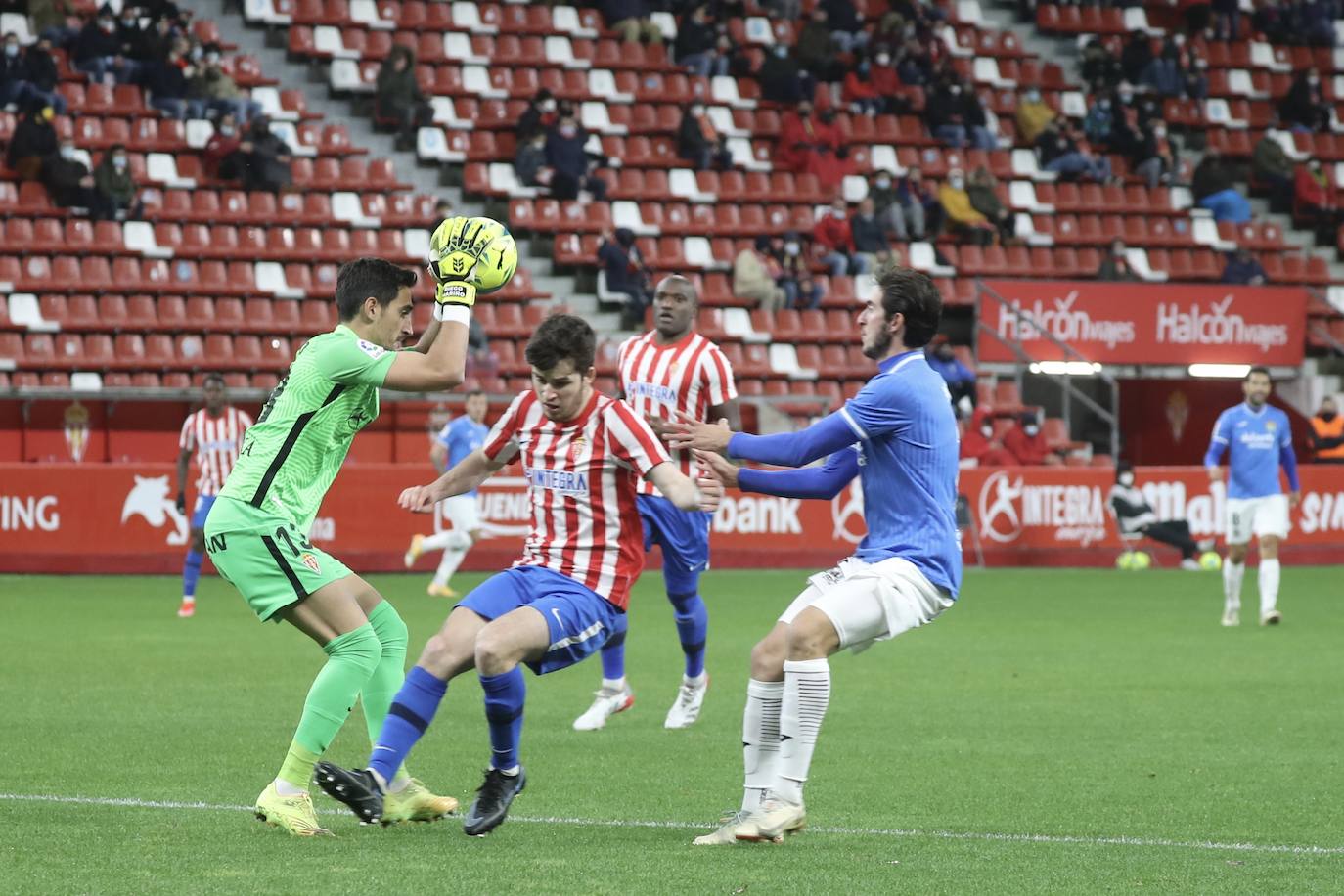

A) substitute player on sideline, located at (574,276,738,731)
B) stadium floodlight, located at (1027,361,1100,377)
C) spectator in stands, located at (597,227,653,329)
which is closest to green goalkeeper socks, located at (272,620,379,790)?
substitute player on sideline, located at (574,276,738,731)

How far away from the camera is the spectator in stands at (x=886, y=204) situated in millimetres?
30050

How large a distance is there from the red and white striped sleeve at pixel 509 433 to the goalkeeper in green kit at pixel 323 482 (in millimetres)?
601

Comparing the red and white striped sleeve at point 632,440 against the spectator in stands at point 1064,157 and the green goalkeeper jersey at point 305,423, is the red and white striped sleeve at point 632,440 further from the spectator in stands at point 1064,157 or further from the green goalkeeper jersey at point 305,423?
A: the spectator in stands at point 1064,157

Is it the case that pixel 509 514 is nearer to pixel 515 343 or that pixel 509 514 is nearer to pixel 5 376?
pixel 515 343

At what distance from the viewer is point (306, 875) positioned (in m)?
6.30

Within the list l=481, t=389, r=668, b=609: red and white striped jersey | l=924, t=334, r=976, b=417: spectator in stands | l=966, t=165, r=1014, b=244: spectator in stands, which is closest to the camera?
l=481, t=389, r=668, b=609: red and white striped jersey

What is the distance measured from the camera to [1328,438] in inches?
1097

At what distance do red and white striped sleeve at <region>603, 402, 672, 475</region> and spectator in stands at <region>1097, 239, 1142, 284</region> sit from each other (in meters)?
23.7

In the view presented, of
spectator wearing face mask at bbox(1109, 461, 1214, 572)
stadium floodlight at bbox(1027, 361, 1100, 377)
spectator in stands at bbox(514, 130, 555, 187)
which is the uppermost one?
spectator in stands at bbox(514, 130, 555, 187)

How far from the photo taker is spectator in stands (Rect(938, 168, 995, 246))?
102ft

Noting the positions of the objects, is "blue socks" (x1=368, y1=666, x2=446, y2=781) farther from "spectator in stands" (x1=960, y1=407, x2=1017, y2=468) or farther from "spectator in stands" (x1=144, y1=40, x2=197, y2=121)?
"spectator in stands" (x1=144, y1=40, x2=197, y2=121)

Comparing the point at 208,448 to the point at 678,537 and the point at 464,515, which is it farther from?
the point at 678,537

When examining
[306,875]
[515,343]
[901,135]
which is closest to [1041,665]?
[306,875]

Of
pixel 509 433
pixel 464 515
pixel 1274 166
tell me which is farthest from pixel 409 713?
pixel 1274 166
